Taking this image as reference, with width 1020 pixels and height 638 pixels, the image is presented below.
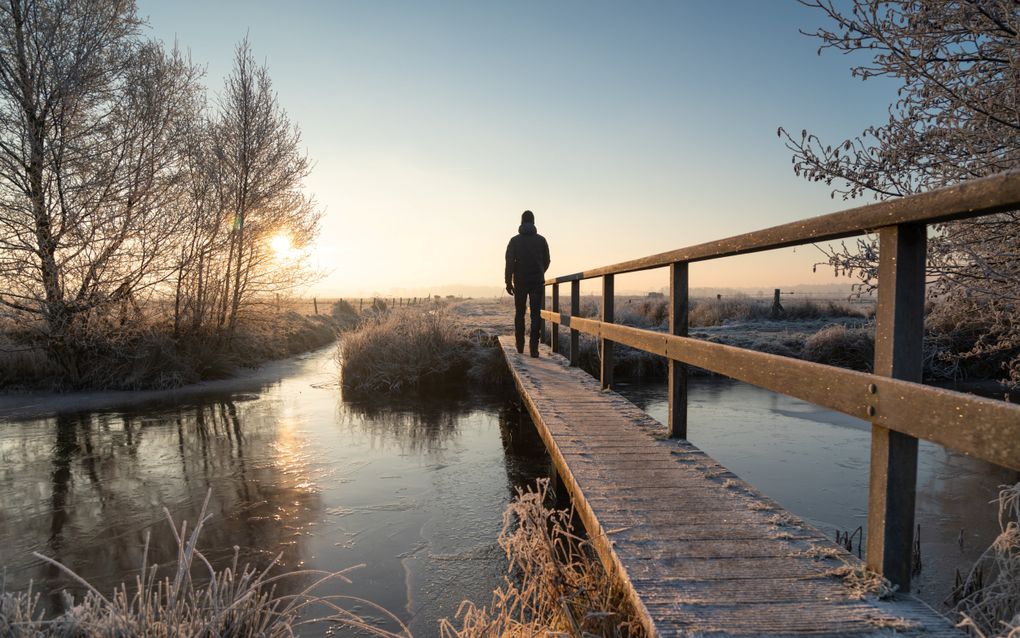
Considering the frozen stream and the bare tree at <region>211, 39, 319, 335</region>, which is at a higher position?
the bare tree at <region>211, 39, 319, 335</region>

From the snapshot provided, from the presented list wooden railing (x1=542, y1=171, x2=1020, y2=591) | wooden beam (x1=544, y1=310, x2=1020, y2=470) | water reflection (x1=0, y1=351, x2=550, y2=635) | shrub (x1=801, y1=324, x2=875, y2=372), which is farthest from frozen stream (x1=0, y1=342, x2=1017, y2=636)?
shrub (x1=801, y1=324, x2=875, y2=372)

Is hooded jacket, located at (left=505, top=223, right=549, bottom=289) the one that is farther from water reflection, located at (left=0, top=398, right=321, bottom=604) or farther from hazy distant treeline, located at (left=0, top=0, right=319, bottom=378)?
hazy distant treeline, located at (left=0, top=0, right=319, bottom=378)

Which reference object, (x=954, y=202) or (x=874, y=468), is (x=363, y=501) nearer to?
(x=874, y=468)

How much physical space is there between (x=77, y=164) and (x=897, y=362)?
13.7m

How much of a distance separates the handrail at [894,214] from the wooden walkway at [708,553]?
4.09 feet

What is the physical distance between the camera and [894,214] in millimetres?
1816

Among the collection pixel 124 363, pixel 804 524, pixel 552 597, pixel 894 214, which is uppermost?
pixel 894 214

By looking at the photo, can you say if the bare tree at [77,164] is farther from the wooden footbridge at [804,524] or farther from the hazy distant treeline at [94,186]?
the wooden footbridge at [804,524]

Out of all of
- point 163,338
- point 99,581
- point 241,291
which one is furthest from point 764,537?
point 241,291

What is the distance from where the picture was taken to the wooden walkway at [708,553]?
182cm

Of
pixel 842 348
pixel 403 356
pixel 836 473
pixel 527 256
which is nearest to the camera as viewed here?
pixel 836 473

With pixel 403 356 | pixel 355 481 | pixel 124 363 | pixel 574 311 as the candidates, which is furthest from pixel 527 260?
pixel 124 363

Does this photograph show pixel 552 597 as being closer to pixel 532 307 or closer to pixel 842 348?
pixel 532 307

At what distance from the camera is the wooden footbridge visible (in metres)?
1.62
